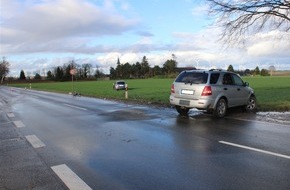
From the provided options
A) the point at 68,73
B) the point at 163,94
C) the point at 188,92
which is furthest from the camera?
the point at 68,73

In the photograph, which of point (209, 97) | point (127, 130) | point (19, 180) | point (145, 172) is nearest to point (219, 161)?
point (145, 172)

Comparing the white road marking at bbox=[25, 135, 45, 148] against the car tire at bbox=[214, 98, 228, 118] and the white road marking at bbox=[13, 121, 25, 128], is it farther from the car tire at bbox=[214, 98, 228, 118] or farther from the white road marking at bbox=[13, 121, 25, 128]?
the car tire at bbox=[214, 98, 228, 118]

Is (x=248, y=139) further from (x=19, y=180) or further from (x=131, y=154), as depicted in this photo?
(x=19, y=180)

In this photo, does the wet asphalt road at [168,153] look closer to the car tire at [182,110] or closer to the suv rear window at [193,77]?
the suv rear window at [193,77]

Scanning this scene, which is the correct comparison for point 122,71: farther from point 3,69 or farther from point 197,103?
point 197,103

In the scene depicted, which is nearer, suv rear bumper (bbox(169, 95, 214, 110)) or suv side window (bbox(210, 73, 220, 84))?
suv rear bumper (bbox(169, 95, 214, 110))

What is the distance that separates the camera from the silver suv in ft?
45.0

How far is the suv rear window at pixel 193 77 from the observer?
551 inches

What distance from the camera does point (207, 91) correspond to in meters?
13.7

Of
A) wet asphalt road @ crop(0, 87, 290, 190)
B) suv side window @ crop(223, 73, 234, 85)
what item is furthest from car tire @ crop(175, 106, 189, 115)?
wet asphalt road @ crop(0, 87, 290, 190)

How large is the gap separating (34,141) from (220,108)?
7148 mm

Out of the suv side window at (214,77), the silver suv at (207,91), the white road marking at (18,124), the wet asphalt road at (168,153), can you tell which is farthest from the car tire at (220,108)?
the white road marking at (18,124)

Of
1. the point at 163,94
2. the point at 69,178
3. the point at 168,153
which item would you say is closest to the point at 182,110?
the point at 168,153

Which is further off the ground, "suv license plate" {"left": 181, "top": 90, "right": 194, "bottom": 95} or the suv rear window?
the suv rear window
